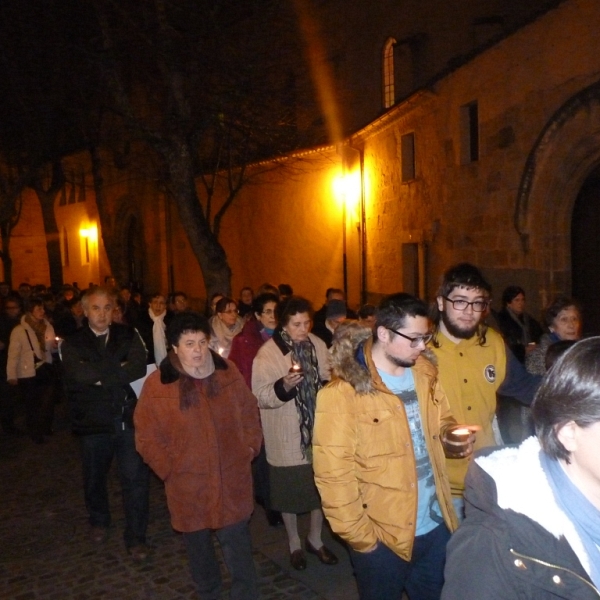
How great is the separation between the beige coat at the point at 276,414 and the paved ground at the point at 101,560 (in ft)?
2.75

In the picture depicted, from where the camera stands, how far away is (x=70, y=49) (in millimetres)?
16625

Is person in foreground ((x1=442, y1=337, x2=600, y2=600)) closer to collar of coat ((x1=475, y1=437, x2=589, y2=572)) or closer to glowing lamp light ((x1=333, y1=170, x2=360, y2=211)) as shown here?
collar of coat ((x1=475, y1=437, x2=589, y2=572))

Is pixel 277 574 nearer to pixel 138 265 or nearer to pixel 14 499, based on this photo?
pixel 14 499

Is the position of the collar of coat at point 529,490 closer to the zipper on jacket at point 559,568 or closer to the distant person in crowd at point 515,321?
the zipper on jacket at point 559,568

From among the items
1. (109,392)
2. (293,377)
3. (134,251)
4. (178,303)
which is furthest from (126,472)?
(134,251)

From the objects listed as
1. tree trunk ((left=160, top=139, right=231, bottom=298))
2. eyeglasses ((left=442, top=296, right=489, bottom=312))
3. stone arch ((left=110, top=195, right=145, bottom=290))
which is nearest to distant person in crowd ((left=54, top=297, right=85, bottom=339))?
tree trunk ((left=160, top=139, right=231, bottom=298))

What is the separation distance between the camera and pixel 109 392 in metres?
5.59

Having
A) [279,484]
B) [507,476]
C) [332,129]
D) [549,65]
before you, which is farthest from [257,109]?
[507,476]

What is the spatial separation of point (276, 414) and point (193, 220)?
8927mm

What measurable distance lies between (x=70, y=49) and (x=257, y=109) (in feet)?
14.9

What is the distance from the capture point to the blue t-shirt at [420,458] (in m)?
3.35

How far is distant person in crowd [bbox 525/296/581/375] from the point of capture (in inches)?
213

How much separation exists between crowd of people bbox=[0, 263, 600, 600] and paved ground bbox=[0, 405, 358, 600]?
166mm

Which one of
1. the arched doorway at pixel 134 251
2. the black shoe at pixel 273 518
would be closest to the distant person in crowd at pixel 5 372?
the black shoe at pixel 273 518
